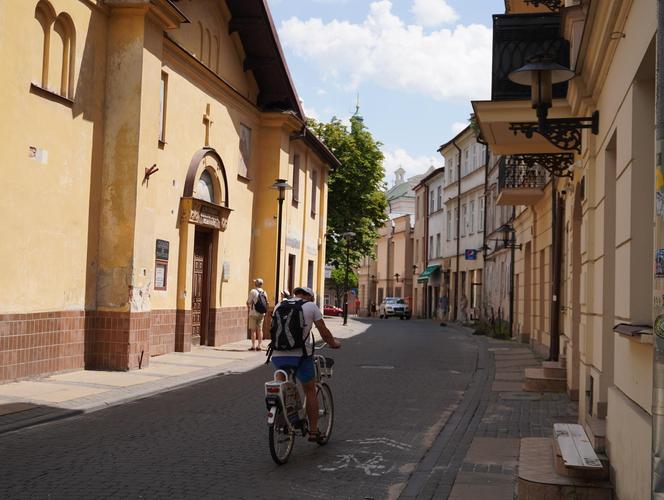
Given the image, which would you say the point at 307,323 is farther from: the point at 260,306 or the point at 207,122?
the point at 207,122

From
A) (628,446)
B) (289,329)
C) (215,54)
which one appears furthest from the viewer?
(215,54)

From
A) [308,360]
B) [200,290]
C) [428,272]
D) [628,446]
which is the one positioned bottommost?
[628,446]

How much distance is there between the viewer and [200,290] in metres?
20.1

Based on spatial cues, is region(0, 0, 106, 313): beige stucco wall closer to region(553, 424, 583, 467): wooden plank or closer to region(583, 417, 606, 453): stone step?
region(553, 424, 583, 467): wooden plank

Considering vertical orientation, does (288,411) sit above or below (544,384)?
above

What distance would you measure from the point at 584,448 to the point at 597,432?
578mm

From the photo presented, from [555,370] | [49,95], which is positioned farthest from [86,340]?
[555,370]

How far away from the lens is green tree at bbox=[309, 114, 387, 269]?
43406 mm

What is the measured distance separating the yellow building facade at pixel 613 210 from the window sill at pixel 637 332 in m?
0.02

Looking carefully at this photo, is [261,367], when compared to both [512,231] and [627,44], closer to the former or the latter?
[627,44]

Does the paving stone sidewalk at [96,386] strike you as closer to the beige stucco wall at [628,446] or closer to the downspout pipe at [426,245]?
the beige stucco wall at [628,446]

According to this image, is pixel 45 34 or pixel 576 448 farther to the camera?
pixel 45 34

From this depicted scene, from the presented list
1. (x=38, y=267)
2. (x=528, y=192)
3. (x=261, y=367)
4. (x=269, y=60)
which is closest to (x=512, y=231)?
(x=528, y=192)

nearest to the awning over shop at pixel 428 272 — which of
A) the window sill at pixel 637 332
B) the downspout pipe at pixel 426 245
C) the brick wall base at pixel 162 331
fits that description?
the downspout pipe at pixel 426 245
